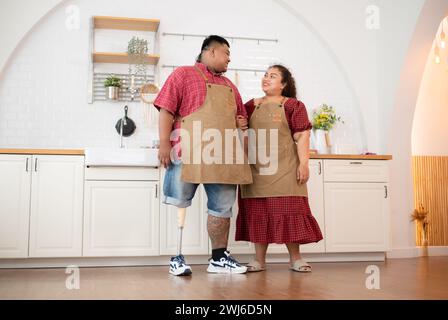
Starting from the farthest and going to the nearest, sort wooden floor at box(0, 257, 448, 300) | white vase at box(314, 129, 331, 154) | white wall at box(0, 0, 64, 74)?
1. white vase at box(314, 129, 331, 154)
2. white wall at box(0, 0, 64, 74)
3. wooden floor at box(0, 257, 448, 300)

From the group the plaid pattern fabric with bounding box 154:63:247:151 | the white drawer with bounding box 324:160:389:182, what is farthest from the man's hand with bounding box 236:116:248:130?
the white drawer with bounding box 324:160:389:182

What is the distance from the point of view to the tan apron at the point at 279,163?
3010mm

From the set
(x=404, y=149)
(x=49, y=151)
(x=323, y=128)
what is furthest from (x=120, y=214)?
(x=404, y=149)

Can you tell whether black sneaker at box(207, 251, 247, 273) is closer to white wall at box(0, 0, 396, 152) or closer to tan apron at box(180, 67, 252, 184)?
tan apron at box(180, 67, 252, 184)

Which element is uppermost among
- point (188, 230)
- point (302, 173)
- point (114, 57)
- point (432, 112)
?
point (114, 57)

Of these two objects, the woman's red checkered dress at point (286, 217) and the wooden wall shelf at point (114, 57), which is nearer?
the woman's red checkered dress at point (286, 217)

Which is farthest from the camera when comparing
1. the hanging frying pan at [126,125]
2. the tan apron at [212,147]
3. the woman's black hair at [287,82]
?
the hanging frying pan at [126,125]

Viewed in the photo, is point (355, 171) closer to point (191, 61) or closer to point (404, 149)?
point (404, 149)

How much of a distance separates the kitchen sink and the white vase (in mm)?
1524

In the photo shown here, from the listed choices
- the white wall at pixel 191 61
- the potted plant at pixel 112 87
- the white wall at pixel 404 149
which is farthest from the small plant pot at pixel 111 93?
the white wall at pixel 404 149

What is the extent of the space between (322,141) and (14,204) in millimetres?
2486

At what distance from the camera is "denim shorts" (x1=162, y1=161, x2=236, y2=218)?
2.86 metres

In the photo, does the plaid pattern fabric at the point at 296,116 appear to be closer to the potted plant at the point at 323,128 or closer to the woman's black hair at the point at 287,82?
the woman's black hair at the point at 287,82

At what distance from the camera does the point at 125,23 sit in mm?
4168
